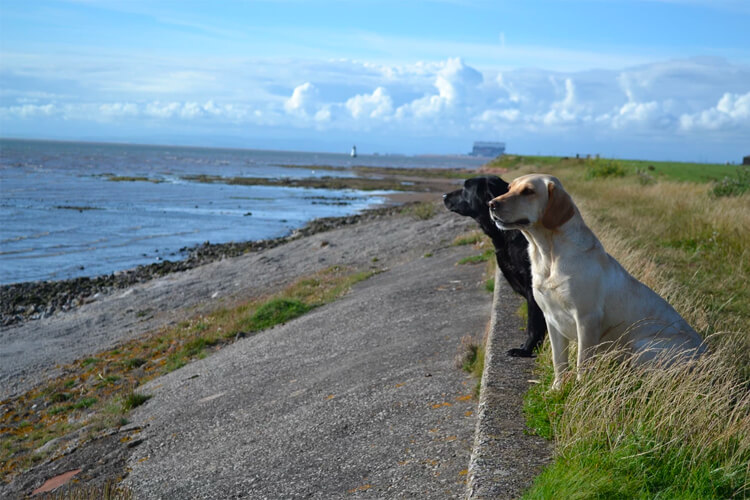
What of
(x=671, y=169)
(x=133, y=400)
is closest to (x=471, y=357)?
(x=133, y=400)

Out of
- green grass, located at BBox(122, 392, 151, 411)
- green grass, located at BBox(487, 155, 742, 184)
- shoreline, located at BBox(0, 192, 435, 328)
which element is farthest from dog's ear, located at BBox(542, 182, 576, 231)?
green grass, located at BBox(487, 155, 742, 184)

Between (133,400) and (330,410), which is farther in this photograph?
(133,400)

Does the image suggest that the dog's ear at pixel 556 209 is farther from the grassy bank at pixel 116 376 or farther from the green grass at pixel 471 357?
the grassy bank at pixel 116 376

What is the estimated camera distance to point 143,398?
32.1ft

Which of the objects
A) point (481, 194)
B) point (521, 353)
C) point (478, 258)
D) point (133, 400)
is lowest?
point (133, 400)

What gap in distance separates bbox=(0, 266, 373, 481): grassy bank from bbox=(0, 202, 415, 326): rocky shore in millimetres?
6208

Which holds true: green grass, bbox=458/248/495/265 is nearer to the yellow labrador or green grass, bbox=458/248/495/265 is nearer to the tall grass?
the yellow labrador

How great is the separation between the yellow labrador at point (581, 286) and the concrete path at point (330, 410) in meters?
1.42

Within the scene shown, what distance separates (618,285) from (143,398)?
7.52 m

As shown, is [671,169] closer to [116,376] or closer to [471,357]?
[116,376]

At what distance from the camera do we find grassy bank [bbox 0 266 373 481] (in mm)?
9086

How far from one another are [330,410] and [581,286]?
356 cm

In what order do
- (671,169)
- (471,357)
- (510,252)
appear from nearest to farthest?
(510,252) < (471,357) < (671,169)

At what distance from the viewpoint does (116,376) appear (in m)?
11.6
